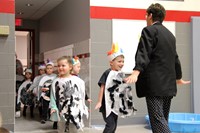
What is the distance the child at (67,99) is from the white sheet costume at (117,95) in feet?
1.40

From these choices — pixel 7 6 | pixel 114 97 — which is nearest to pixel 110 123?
pixel 114 97

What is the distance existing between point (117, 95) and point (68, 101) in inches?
26.2

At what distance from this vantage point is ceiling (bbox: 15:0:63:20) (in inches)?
338

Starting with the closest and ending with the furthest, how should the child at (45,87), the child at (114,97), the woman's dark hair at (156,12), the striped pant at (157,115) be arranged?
the striped pant at (157,115) → the woman's dark hair at (156,12) → the child at (114,97) → the child at (45,87)

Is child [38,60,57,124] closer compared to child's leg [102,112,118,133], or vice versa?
child's leg [102,112,118,133]

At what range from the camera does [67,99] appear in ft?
13.9

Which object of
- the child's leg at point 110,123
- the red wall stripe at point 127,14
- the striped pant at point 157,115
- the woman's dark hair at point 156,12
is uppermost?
the red wall stripe at point 127,14

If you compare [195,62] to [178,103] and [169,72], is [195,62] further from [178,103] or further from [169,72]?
[169,72]

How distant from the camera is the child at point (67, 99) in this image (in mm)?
4211

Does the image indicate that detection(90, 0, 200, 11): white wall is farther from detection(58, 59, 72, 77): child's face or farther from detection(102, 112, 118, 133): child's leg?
detection(102, 112, 118, 133): child's leg

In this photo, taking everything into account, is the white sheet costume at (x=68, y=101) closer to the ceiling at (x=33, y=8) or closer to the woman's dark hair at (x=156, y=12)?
the woman's dark hair at (x=156, y=12)

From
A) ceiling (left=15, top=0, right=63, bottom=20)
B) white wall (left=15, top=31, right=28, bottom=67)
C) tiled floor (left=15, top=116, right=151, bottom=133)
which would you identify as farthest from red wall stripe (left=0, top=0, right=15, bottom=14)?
white wall (left=15, top=31, right=28, bottom=67)

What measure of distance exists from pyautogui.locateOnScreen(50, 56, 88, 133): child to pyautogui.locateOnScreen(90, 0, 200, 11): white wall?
2180mm

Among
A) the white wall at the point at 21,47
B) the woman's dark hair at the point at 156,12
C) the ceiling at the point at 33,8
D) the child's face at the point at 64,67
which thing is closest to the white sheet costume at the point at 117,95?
the child's face at the point at 64,67
